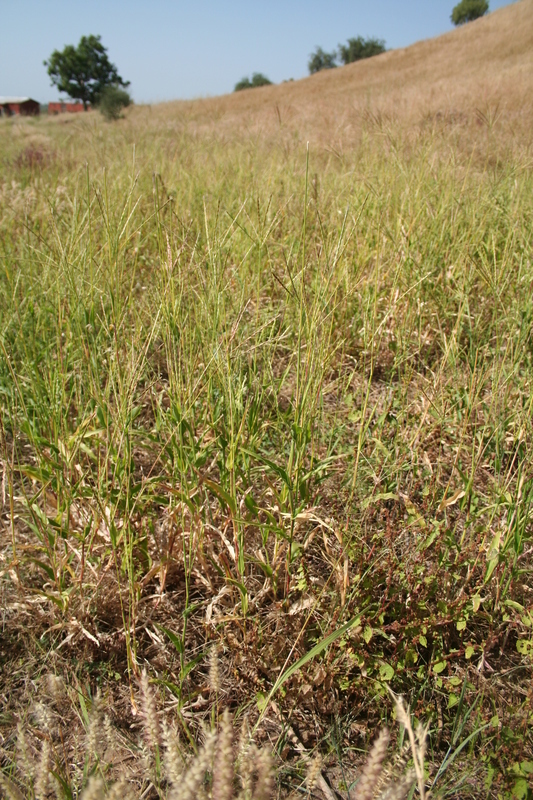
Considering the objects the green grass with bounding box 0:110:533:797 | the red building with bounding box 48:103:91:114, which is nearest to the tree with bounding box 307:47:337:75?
the red building with bounding box 48:103:91:114

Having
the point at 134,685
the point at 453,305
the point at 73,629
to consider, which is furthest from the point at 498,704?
the point at 453,305

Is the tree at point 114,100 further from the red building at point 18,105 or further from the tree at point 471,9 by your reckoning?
the tree at point 471,9

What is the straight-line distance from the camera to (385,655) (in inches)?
48.0

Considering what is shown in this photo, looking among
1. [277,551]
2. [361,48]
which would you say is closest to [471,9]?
[361,48]

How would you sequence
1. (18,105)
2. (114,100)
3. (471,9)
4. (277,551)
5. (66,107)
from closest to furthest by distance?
(277,551) < (114,100) < (18,105) < (66,107) < (471,9)

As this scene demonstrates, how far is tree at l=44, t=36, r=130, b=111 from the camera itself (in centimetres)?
3925

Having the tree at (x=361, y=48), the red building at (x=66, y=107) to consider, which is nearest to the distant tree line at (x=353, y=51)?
the tree at (x=361, y=48)

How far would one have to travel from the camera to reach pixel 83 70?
3994 centimetres

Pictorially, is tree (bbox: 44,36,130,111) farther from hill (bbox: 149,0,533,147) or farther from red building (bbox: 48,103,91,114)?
hill (bbox: 149,0,533,147)

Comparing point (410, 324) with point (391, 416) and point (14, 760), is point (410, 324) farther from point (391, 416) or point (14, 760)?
point (14, 760)

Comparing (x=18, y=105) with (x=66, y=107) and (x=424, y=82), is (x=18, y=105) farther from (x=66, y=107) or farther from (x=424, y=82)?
(x=424, y=82)

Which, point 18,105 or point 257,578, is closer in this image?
point 257,578

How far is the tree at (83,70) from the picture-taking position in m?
39.2

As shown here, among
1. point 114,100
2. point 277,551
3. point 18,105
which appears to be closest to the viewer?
point 277,551
